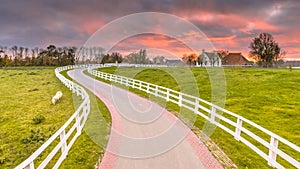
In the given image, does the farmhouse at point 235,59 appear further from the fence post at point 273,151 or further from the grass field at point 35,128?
the fence post at point 273,151

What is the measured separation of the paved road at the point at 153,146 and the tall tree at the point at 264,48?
68.9m

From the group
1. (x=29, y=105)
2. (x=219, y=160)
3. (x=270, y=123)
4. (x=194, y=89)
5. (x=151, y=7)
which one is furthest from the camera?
(x=194, y=89)

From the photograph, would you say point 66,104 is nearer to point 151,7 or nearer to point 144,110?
point 144,110

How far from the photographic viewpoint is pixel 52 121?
14477 millimetres

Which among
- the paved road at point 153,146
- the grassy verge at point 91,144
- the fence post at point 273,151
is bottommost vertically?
the grassy verge at point 91,144

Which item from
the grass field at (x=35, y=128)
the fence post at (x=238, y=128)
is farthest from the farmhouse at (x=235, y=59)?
the fence post at (x=238, y=128)

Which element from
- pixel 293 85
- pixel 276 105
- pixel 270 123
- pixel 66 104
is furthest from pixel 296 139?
pixel 293 85

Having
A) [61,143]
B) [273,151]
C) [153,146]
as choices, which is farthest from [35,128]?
[273,151]

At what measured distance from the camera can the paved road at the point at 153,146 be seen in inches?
281

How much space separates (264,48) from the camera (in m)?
74.9

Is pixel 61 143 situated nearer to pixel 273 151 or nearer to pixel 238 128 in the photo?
pixel 273 151

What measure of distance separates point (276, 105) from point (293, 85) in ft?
27.8

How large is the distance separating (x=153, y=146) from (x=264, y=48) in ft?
246

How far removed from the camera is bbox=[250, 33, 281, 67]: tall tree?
73.9m
